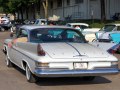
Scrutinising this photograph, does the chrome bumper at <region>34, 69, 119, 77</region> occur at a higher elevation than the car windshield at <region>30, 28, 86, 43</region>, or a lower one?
lower

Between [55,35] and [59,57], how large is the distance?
5.03ft

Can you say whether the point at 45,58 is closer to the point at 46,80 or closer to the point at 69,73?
the point at 69,73

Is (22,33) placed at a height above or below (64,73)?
above

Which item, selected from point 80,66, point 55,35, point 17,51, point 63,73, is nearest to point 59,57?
point 63,73

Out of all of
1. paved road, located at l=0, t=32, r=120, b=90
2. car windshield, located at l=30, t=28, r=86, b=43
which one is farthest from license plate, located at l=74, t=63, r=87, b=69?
car windshield, located at l=30, t=28, r=86, b=43

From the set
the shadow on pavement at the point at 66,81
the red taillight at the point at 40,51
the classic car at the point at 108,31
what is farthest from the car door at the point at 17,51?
the classic car at the point at 108,31

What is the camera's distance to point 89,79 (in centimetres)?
988

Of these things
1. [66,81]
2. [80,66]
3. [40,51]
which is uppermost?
[40,51]

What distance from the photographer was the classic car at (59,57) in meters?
8.65

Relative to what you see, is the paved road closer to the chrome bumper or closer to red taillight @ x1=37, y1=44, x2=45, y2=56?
the chrome bumper

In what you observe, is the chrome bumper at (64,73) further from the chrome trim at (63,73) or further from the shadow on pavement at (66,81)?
the shadow on pavement at (66,81)

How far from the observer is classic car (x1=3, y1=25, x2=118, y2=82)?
8648mm

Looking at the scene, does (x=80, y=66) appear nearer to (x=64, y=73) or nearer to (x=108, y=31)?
(x=64, y=73)

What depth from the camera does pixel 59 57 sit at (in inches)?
344
